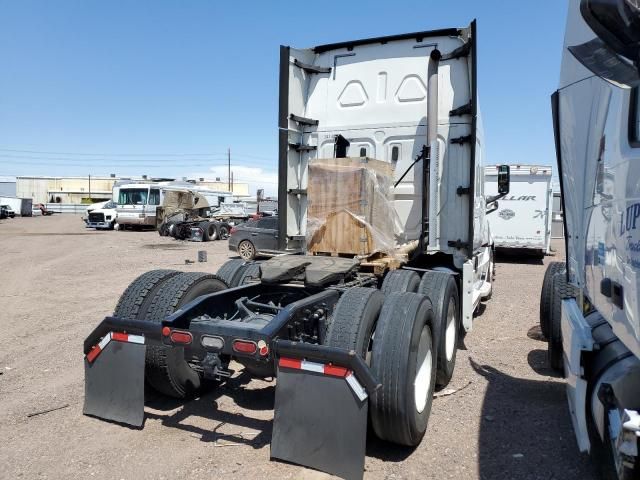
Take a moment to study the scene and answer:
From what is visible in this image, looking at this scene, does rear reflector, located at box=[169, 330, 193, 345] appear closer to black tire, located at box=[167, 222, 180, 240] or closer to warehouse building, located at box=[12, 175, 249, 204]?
black tire, located at box=[167, 222, 180, 240]

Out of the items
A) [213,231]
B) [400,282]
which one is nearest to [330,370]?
[400,282]

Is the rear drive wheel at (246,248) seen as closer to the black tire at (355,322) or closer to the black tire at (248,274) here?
the black tire at (248,274)

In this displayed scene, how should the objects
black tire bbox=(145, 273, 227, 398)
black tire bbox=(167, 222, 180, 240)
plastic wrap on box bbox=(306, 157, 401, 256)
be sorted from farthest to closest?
black tire bbox=(167, 222, 180, 240) → plastic wrap on box bbox=(306, 157, 401, 256) → black tire bbox=(145, 273, 227, 398)

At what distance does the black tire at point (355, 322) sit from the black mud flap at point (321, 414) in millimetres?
359

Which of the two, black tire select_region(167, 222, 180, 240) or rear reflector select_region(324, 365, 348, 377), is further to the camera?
black tire select_region(167, 222, 180, 240)

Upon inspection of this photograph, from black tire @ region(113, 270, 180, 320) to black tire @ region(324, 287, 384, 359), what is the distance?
1551mm

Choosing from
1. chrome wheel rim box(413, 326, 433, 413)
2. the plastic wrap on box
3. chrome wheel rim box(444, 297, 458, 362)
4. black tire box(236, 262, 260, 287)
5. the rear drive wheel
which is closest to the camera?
chrome wheel rim box(413, 326, 433, 413)

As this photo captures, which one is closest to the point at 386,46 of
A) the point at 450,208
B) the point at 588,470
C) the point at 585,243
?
the point at 450,208

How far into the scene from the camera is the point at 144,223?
28.2 m

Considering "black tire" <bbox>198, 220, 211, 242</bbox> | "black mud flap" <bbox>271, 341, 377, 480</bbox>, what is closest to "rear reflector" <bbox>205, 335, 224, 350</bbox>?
"black mud flap" <bbox>271, 341, 377, 480</bbox>

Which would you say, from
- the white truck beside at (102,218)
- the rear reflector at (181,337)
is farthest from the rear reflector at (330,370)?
the white truck beside at (102,218)

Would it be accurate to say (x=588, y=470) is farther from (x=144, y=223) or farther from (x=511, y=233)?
(x=144, y=223)

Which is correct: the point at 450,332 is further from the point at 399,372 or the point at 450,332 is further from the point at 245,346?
the point at 245,346

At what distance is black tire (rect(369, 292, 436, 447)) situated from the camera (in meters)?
3.14
